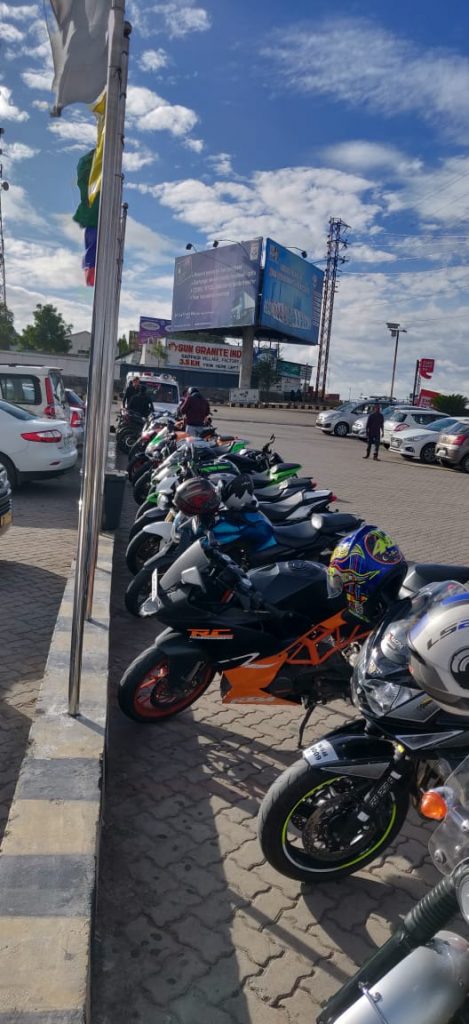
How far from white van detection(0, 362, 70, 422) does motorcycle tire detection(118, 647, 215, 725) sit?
831 centimetres

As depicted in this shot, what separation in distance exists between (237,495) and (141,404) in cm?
991

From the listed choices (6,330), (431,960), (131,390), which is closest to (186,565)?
(431,960)

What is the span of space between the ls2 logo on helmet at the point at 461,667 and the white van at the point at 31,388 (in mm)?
10162

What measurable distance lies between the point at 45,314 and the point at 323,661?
216 feet

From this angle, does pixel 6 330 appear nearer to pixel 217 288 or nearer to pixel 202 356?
pixel 202 356

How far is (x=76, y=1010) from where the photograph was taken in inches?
72.6

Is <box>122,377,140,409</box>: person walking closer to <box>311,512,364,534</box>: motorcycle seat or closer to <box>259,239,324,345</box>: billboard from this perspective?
<box>311,512,364,534</box>: motorcycle seat

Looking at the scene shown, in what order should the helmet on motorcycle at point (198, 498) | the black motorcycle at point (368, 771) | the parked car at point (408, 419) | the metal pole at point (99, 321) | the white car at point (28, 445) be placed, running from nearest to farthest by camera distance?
the black motorcycle at point (368, 771) < the metal pole at point (99, 321) < the helmet on motorcycle at point (198, 498) < the white car at point (28, 445) < the parked car at point (408, 419)

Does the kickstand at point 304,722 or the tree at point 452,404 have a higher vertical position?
the tree at point 452,404

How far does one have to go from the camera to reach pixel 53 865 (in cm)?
231

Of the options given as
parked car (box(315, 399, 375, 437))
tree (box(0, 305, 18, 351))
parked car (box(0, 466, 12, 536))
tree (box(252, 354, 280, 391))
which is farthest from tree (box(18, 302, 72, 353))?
parked car (box(0, 466, 12, 536))

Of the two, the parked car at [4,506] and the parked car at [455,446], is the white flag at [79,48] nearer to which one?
the parked car at [4,506]

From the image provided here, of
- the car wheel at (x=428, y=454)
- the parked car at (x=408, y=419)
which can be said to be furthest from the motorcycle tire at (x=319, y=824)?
the parked car at (x=408, y=419)

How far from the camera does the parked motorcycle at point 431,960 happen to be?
1563 millimetres
